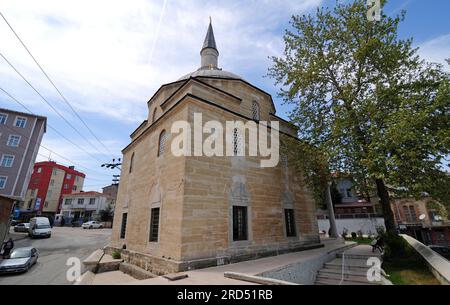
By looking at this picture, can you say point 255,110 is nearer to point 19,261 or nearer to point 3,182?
point 19,261

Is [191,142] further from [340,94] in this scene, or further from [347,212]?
[347,212]

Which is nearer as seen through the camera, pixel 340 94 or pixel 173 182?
pixel 173 182

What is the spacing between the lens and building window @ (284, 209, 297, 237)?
11.9 meters

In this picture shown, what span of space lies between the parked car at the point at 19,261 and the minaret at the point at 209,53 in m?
16.9

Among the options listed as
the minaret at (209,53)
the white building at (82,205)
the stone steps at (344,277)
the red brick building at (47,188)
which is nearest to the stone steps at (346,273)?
the stone steps at (344,277)

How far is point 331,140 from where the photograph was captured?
976cm

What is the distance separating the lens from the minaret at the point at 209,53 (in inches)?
683

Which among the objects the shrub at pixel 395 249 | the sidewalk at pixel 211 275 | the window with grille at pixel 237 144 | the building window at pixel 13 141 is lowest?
the sidewalk at pixel 211 275

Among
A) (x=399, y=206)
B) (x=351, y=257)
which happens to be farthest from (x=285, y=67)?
(x=399, y=206)

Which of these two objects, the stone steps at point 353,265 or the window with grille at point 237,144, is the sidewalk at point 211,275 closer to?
the stone steps at point 353,265

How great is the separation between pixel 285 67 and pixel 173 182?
917 centimetres

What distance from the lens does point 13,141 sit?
26953 millimetres

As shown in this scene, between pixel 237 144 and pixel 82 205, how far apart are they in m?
44.9

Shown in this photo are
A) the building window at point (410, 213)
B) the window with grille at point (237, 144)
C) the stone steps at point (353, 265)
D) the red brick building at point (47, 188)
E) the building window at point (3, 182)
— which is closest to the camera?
the stone steps at point (353, 265)
